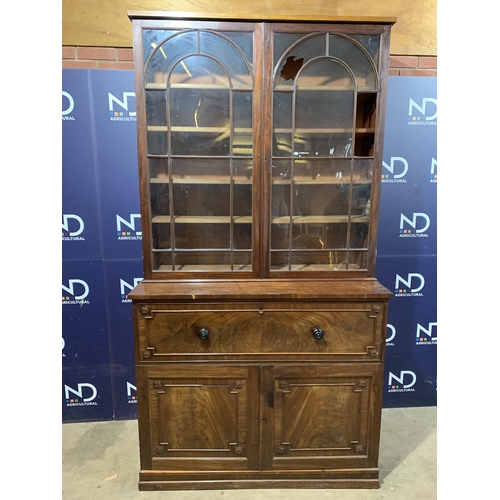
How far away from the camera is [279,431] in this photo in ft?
5.23

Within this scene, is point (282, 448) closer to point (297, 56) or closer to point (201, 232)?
point (201, 232)

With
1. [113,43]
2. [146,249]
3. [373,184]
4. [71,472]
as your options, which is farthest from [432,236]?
[71,472]

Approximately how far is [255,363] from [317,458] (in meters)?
0.61

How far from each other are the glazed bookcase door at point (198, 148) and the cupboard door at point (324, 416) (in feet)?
1.99

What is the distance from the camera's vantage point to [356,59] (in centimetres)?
153

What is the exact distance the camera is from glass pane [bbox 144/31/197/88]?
146 cm

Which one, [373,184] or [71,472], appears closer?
[373,184]

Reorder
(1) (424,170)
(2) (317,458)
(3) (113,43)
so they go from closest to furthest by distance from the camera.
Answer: (2) (317,458) → (3) (113,43) → (1) (424,170)

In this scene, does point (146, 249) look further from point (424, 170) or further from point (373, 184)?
point (424, 170)

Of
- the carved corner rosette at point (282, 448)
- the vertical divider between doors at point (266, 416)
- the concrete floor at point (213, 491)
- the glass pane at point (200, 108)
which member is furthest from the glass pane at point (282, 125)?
the concrete floor at point (213, 491)

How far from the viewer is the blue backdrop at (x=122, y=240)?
1.86 meters

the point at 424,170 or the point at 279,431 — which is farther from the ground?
the point at 424,170

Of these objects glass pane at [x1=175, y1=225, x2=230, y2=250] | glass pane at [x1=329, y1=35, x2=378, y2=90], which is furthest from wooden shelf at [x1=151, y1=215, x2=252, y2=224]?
glass pane at [x1=329, y1=35, x2=378, y2=90]

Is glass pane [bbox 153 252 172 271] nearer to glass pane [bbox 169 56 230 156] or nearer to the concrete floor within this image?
glass pane [bbox 169 56 230 156]
